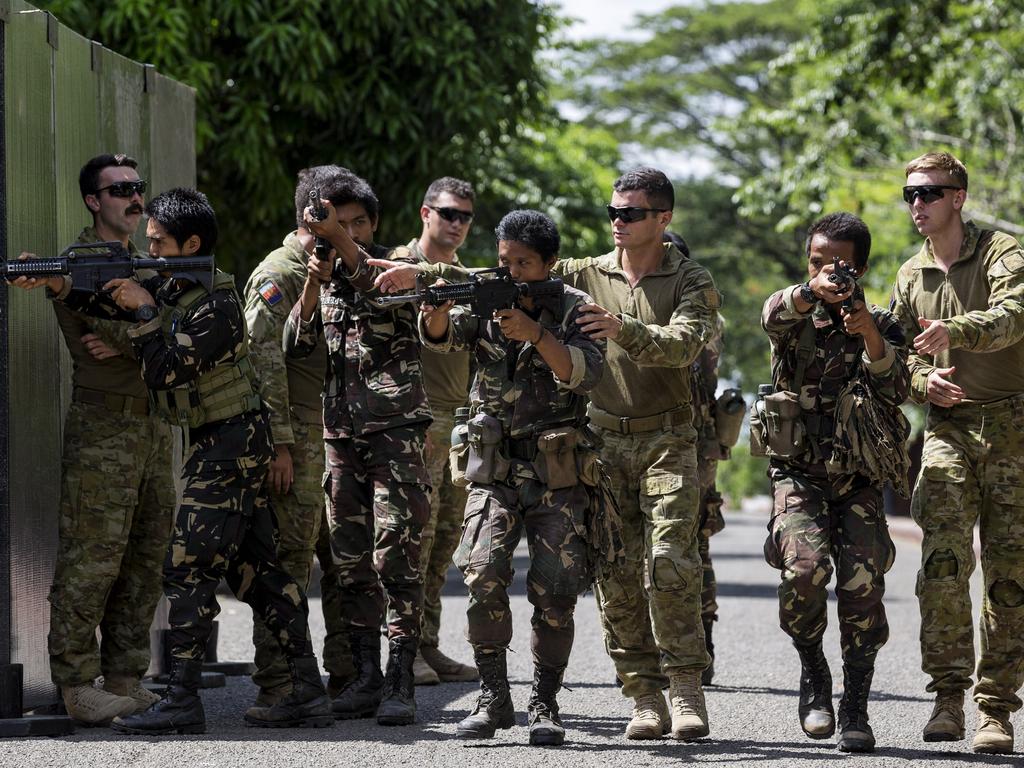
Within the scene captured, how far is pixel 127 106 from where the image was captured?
884 centimetres

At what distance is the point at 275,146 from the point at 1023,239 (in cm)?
913

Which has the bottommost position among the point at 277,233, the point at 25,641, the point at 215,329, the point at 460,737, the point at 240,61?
the point at 460,737

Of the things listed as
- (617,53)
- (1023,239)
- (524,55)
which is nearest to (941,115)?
(1023,239)

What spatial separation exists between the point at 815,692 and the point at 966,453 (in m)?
1.19

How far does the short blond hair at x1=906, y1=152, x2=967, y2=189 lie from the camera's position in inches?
290

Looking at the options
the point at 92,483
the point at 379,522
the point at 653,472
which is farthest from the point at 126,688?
the point at 653,472

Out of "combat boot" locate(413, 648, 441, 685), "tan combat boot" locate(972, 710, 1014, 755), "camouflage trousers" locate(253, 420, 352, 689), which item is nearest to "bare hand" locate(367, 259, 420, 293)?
"camouflage trousers" locate(253, 420, 352, 689)

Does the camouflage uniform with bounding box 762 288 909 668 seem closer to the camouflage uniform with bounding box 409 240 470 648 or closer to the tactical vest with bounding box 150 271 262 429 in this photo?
the tactical vest with bounding box 150 271 262 429

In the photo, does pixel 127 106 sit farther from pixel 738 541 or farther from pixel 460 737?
pixel 738 541

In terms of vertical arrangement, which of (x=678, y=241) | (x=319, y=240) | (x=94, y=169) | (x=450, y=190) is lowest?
(x=319, y=240)

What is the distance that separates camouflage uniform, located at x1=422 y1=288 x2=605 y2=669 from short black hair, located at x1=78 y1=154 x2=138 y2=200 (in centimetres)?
178

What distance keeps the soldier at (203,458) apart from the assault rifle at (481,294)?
2.78 feet

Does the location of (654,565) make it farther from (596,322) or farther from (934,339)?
(934,339)

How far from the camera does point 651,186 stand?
7309mm
